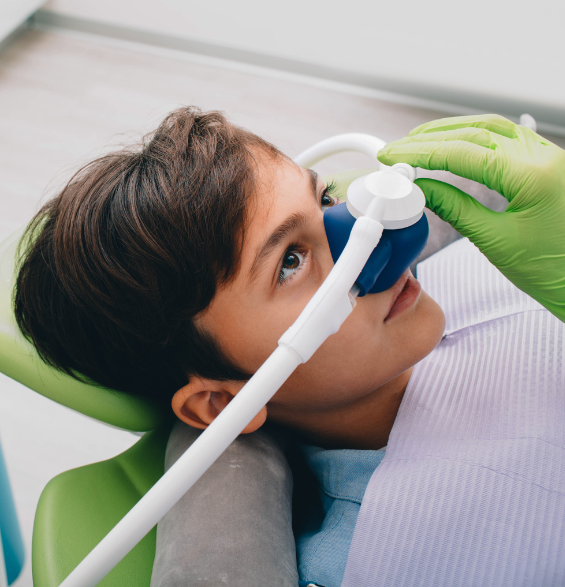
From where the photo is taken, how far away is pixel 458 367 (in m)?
0.99

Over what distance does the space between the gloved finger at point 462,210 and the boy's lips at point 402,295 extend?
106 millimetres

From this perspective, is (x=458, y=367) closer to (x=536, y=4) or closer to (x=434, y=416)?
(x=434, y=416)

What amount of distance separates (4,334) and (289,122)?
167cm

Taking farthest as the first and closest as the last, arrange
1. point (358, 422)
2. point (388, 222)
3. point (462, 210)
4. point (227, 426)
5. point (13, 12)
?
point (13, 12)
point (358, 422)
point (462, 210)
point (388, 222)
point (227, 426)

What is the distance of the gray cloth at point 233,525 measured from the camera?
0.71 meters

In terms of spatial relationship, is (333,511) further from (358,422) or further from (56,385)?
(56,385)

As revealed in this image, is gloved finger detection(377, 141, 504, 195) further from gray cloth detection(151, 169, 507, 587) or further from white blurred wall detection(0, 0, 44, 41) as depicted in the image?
white blurred wall detection(0, 0, 44, 41)

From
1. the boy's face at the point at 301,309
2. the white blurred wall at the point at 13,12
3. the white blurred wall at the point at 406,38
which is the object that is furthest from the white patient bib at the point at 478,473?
the white blurred wall at the point at 13,12

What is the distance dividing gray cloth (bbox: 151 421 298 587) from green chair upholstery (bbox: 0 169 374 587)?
0.07 metres

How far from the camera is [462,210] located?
806mm

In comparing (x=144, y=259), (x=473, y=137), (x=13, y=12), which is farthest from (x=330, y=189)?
(x=13, y=12)

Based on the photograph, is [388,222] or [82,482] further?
[82,482]

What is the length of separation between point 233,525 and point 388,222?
466mm

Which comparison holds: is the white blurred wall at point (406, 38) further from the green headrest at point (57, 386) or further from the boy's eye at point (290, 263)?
the green headrest at point (57, 386)
